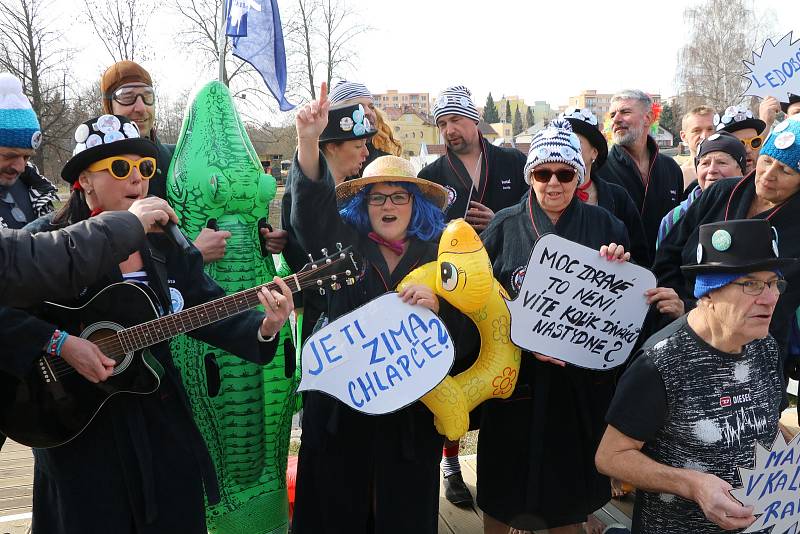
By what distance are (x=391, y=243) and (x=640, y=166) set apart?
2.62m

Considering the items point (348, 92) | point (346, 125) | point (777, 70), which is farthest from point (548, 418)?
point (777, 70)

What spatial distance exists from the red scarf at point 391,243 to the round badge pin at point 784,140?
5.61 ft

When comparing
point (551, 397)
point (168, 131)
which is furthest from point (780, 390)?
point (168, 131)

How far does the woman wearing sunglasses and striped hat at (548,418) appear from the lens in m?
3.07

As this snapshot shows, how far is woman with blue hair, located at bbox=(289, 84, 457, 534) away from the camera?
281 centimetres

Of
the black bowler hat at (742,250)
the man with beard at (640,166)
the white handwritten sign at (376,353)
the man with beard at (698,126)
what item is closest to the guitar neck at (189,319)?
the white handwritten sign at (376,353)

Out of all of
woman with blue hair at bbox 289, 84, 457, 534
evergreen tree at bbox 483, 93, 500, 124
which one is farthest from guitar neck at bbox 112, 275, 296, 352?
evergreen tree at bbox 483, 93, 500, 124

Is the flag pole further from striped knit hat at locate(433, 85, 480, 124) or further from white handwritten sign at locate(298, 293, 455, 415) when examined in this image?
white handwritten sign at locate(298, 293, 455, 415)

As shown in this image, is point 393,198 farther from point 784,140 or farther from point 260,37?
point 784,140

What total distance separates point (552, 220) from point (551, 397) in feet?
2.74

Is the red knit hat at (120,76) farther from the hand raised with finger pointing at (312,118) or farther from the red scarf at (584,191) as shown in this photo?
the red scarf at (584,191)

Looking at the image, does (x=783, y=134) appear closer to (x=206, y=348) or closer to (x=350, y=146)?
(x=350, y=146)

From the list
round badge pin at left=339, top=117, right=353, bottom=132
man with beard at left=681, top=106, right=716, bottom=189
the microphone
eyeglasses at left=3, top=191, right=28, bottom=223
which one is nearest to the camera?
the microphone

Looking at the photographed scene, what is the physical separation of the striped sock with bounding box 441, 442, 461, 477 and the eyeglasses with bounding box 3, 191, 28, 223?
9.00 feet
